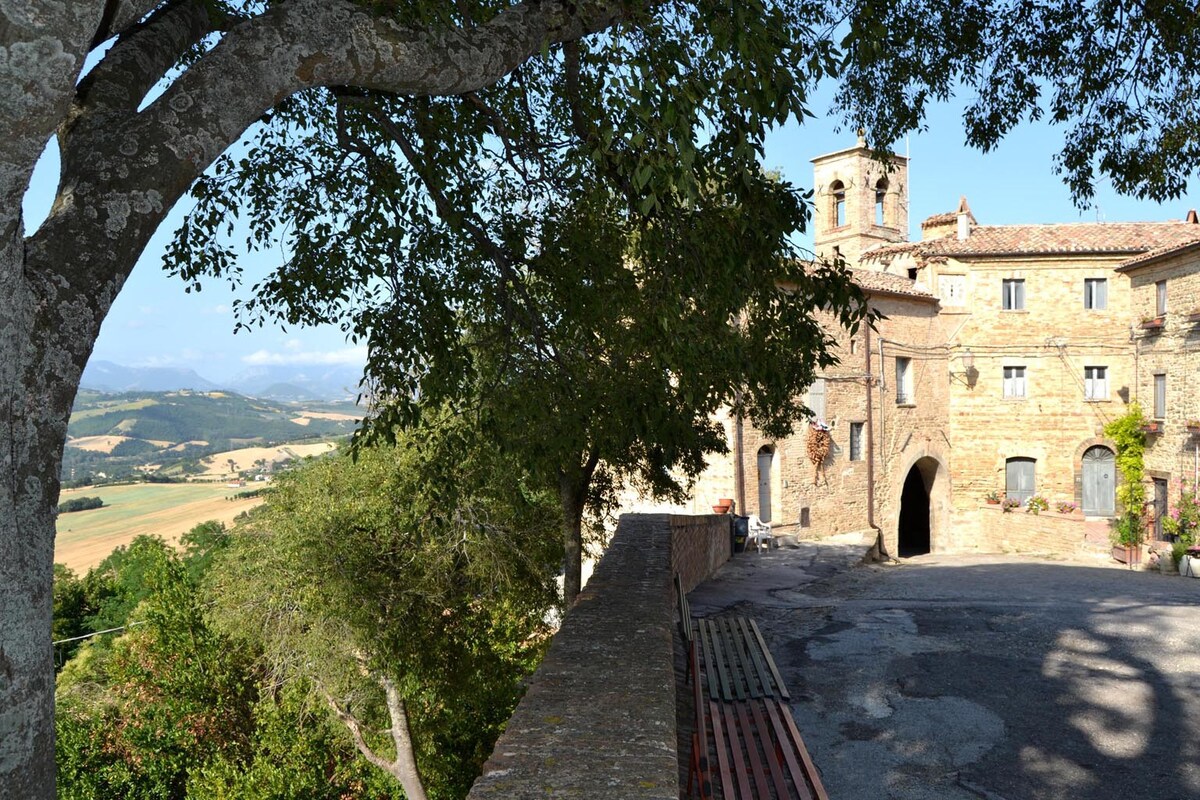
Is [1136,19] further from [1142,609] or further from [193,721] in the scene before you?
[193,721]

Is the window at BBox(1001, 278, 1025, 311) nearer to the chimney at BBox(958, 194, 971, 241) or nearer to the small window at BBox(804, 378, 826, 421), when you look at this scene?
the chimney at BBox(958, 194, 971, 241)

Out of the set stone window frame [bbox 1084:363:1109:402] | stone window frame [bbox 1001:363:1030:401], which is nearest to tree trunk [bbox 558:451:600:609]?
stone window frame [bbox 1001:363:1030:401]

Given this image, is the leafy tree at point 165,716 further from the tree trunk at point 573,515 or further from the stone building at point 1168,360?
the stone building at point 1168,360

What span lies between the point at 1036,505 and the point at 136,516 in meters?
65.8

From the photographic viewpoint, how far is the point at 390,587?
13656mm

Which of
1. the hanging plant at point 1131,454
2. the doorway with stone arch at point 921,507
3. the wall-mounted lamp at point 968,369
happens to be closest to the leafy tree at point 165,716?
the doorway with stone arch at point 921,507

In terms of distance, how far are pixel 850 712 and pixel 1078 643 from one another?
3387 mm

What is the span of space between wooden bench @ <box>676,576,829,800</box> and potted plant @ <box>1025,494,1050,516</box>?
65.4ft

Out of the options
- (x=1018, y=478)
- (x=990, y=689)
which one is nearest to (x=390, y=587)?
(x=990, y=689)

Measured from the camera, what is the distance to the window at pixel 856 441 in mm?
25375

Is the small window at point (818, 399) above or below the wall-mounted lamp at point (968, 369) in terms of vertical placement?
below

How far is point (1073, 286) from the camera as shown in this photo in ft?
88.7

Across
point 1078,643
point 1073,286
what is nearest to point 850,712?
point 1078,643

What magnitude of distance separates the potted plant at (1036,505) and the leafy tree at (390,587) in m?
16.5
